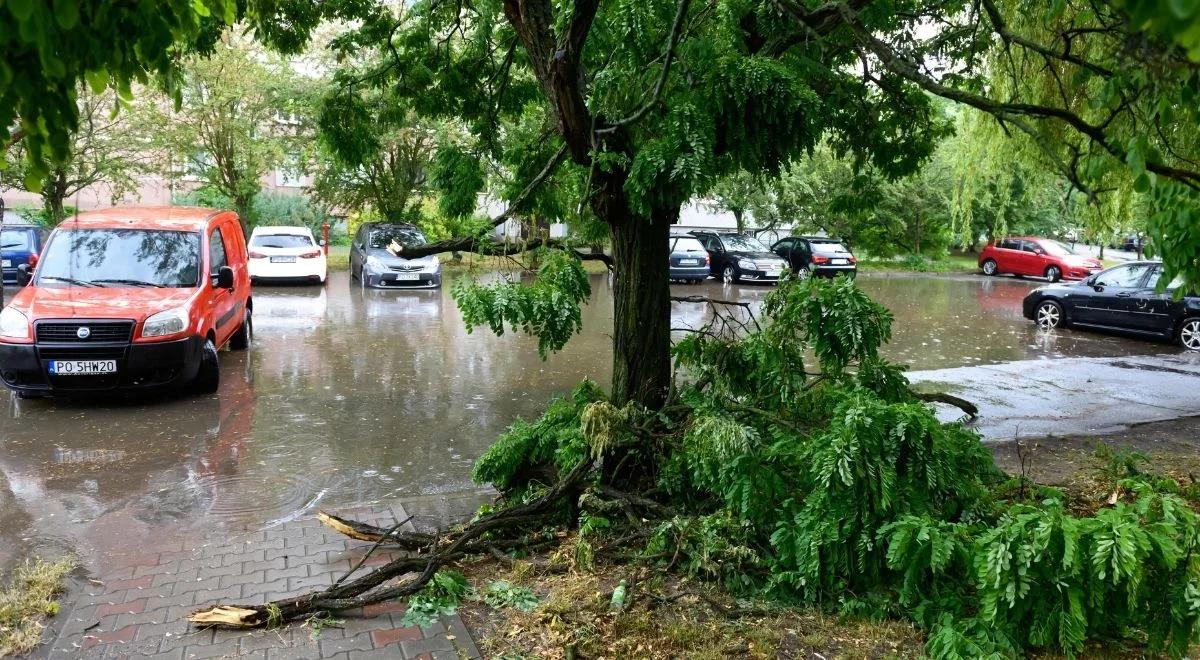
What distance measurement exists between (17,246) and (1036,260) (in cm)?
3180

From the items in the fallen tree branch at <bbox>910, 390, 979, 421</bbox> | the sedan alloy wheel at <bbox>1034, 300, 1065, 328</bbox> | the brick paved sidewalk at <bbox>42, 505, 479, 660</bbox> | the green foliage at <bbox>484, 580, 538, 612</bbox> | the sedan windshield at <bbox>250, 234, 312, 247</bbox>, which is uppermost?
the sedan windshield at <bbox>250, 234, 312, 247</bbox>

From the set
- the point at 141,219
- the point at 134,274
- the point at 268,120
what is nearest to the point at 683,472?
the point at 134,274

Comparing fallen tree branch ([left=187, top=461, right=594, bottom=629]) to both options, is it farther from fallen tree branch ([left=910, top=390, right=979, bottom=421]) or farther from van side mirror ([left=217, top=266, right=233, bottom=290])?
van side mirror ([left=217, top=266, right=233, bottom=290])

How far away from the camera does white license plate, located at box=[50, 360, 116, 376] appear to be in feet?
27.6

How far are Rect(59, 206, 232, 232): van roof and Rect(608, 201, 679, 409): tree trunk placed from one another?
6874 mm

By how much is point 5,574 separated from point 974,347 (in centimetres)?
1423

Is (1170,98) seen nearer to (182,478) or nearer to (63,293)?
(182,478)

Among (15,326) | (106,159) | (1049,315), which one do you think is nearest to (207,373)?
(15,326)

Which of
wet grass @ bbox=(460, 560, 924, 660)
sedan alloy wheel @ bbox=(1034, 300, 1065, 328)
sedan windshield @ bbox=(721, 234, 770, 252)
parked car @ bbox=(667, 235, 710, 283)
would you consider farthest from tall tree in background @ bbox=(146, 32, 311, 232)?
wet grass @ bbox=(460, 560, 924, 660)

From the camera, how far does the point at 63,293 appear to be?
8.95m

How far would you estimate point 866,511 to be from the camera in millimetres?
3955

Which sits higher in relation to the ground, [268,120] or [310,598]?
[268,120]

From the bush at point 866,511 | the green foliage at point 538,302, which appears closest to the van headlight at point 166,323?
the green foliage at point 538,302

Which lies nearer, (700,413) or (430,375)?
(700,413)
